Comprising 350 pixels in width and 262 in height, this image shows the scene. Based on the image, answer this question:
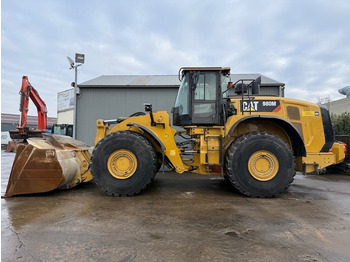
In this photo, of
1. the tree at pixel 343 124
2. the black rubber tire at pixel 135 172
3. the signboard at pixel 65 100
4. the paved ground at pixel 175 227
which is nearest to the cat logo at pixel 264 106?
the paved ground at pixel 175 227

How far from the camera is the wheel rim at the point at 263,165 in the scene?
4.75m

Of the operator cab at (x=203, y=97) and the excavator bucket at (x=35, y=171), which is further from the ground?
the operator cab at (x=203, y=97)

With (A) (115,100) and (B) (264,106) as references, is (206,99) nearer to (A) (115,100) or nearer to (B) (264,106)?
(B) (264,106)

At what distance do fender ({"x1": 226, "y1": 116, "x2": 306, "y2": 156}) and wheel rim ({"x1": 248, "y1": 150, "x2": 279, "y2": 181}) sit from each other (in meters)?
0.66

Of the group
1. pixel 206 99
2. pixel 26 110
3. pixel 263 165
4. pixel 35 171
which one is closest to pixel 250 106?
pixel 206 99

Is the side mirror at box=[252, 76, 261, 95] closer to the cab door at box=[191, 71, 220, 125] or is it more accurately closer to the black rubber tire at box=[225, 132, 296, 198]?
the cab door at box=[191, 71, 220, 125]

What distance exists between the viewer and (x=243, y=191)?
15.6 feet

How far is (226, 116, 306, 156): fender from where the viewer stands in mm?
4875

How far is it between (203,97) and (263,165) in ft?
5.94

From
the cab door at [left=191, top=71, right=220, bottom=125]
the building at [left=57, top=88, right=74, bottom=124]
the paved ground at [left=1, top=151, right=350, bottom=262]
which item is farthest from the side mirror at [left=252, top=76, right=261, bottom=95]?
the building at [left=57, top=88, right=74, bottom=124]

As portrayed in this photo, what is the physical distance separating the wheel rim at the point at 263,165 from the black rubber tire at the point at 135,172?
1.90 m

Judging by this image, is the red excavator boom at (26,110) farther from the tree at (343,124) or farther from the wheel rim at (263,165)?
the tree at (343,124)

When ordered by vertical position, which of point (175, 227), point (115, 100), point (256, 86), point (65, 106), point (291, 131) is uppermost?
point (65, 106)

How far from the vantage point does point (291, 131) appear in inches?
200
